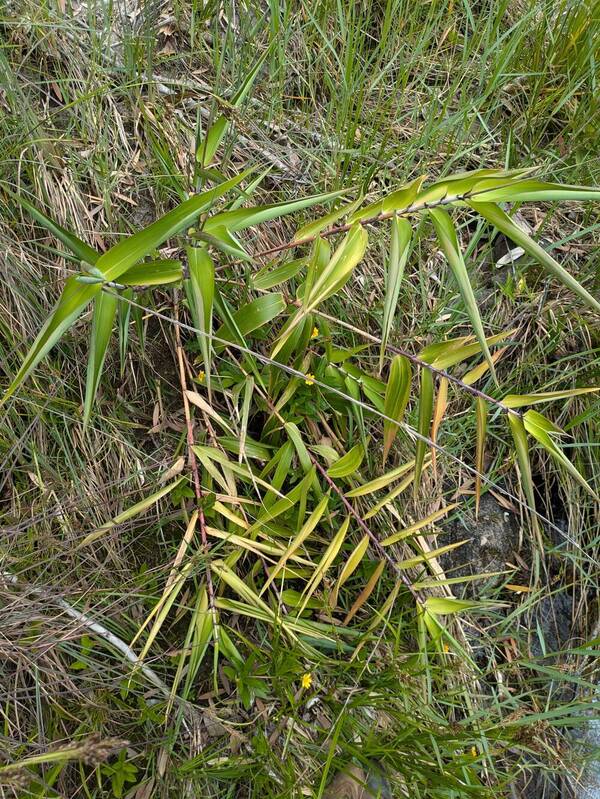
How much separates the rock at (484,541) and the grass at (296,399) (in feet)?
0.11

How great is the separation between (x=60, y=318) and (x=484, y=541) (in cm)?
125

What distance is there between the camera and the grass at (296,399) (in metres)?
1.39

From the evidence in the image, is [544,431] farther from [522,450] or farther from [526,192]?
[526,192]

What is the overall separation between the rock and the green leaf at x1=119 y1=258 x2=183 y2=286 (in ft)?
3.31

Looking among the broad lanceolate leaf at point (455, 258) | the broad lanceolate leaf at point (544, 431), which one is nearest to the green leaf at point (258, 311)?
the broad lanceolate leaf at point (455, 258)

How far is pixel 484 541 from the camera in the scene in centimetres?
175

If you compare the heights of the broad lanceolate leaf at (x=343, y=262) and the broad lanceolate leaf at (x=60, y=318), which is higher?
the broad lanceolate leaf at (x=60, y=318)

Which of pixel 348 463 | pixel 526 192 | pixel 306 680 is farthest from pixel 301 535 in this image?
pixel 526 192

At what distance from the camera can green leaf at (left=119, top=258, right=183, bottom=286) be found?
114 cm

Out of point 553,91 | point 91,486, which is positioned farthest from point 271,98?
point 91,486

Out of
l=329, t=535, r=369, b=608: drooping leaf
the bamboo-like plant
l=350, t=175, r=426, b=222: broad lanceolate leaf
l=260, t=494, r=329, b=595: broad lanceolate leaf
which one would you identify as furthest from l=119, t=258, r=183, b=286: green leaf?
l=329, t=535, r=369, b=608: drooping leaf

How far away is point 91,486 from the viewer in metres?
1.48

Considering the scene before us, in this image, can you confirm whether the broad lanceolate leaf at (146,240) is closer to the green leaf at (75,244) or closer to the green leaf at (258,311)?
the green leaf at (75,244)

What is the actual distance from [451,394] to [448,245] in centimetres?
71
